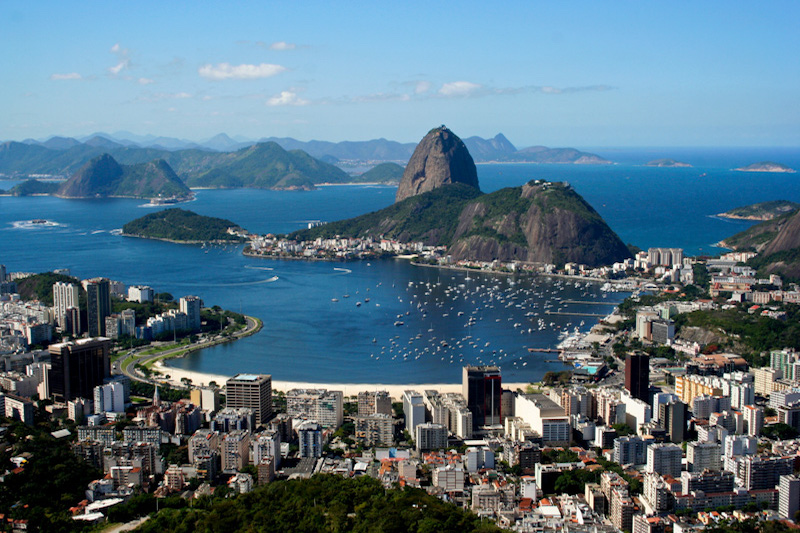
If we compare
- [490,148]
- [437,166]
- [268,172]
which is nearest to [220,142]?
[490,148]

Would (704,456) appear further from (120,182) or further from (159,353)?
(120,182)

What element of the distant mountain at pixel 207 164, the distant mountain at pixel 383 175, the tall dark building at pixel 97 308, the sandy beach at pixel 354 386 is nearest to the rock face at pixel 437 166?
the tall dark building at pixel 97 308

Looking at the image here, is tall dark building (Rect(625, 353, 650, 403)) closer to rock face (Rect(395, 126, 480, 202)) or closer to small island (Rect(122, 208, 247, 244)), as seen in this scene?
small island (Rect(122, 208, 247, 244))

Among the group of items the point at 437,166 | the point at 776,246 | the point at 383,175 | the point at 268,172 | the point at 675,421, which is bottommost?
the point at 675,421

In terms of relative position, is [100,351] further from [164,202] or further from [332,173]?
[332,173]

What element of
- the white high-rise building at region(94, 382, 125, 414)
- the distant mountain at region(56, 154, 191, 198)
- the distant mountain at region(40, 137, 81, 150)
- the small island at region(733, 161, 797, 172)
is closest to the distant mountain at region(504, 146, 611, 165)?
the small island at region(733, 161, 797, 172)

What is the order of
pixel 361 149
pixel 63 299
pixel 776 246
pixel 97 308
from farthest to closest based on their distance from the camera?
1. pixel 361 149
2. pixel 776 246
3. pixel 63 299
4. pixel 97 308

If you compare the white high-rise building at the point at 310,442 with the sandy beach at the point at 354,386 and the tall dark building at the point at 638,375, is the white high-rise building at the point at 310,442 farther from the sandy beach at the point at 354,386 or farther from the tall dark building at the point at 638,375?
the tall dark building at the point at 638,375
